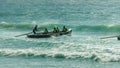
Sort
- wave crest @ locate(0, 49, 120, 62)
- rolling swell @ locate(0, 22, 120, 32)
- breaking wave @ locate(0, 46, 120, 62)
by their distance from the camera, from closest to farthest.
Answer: wave crest @ locate(0, 49, 120, 62) → breaking wave @ locate(0, 46, 120, 62) → rolling swell @ locate(0, 22, 120, 32)

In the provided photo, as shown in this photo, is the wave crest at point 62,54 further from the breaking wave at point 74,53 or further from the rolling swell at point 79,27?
the rolling swell at point 79,27

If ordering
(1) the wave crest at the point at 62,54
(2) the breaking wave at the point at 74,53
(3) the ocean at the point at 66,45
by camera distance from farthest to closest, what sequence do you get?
1. (2) the breaking wave at the point at 74,53
2. (1) the wave crest at the point at 62,54
3. (3) the ocean at the point at 66,45

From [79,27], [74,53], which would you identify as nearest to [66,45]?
[74,53]

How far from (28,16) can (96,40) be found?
109 ft

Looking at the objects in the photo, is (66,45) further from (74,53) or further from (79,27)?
(79,27)

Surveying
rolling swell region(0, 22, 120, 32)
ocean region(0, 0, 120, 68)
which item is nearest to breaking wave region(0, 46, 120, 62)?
ocean region(0, 0, 120, 68)

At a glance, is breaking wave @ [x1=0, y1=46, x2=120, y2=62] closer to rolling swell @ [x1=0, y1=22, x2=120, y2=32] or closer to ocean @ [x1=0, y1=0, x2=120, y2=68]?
ocean @ [x1=0, y1=0, x2=120, y2=68]

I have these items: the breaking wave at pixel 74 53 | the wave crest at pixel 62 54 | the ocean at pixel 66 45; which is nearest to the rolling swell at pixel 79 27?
the ocean at pixel 66 45

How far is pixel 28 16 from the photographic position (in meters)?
79.1

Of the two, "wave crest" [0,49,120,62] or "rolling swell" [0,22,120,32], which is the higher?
"wave crest" [0,49,120,62]

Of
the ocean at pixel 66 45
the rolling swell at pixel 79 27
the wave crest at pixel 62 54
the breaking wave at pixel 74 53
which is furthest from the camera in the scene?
the rolling swell at pixel 79 27

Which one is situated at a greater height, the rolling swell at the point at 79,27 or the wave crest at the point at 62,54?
the wave crest at the point at 62,54

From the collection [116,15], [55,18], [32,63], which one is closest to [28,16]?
[55,18]

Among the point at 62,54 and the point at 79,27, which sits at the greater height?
the point at 62,54
